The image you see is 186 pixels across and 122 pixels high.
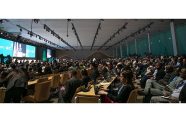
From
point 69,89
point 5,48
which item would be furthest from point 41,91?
point 5,48

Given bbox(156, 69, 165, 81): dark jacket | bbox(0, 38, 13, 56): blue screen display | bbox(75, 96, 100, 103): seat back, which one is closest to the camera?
bbox(75, 96, 100, 103): seat back

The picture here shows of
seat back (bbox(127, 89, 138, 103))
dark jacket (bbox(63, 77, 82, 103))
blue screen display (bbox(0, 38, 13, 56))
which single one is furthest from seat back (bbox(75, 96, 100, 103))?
blue screen display (bbox(0, 38, 13, 56))

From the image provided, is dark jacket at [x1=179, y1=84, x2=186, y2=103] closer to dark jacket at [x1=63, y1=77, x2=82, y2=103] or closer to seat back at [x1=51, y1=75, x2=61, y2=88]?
dark jacket at [x1=63, y1=77, x2=82, y2=103]

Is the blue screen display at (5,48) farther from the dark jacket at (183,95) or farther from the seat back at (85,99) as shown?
the dark jacket at (183,95)

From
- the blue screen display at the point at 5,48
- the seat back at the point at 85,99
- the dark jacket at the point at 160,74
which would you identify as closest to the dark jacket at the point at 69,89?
the seat back at the point at 85,99

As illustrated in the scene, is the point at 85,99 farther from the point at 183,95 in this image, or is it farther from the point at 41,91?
the point at 183,95

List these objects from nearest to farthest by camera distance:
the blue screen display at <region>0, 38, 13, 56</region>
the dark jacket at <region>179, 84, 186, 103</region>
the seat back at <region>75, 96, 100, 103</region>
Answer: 1. the dark jacket at <region>179, 84, 186, 103</region>
2. the seat back at <region>75, 96, 100, 103</region>
3. the blue screen display at <region>0, 38, 13, 56</region>

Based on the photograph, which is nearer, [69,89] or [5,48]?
[69,89]

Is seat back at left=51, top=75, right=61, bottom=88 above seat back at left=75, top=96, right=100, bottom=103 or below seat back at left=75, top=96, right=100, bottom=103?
above

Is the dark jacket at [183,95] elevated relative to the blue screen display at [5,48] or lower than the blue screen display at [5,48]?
lower
